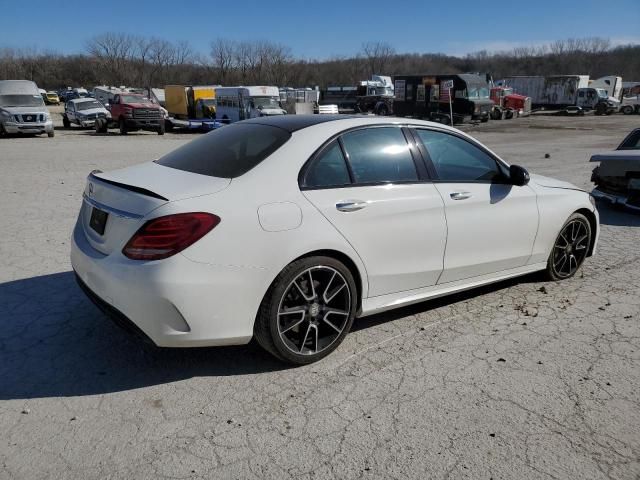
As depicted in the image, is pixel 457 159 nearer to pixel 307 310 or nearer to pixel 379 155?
pixel 379 155

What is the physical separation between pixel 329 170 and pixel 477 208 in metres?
1.32

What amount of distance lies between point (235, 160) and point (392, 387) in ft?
5.71

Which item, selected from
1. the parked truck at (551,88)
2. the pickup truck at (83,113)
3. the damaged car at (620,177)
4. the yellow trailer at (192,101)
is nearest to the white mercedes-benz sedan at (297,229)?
the damaged car at (620,177)

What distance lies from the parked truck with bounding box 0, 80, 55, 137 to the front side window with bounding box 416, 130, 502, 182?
75.4 feet

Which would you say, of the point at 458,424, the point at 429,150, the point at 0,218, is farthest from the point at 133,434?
the point at 0,218

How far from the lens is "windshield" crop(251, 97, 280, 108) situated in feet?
88.0

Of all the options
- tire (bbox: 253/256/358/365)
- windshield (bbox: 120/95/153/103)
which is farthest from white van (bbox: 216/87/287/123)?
tire (bbox: 253/256/358/365)

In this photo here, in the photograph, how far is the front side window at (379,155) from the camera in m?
3.45

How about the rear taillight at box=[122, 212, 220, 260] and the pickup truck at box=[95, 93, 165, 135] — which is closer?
the rear taillight at box=[122, 212, 220, 260]

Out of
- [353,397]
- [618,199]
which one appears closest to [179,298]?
[353,397]

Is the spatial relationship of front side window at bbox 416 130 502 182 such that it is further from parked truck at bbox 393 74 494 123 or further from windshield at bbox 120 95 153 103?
parked truck at bbox 393 74 494 123

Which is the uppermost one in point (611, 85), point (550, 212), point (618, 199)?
point (611, 85)

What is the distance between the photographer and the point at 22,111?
22.0 meters

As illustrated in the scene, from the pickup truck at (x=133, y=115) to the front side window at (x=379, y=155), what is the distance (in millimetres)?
24896
